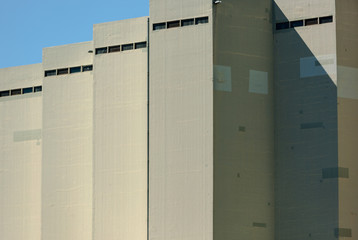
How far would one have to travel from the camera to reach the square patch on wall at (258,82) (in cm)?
6155

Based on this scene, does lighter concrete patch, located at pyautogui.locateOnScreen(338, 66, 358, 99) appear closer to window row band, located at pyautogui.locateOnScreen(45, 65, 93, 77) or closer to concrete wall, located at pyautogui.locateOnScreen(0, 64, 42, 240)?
window row band, located at pyautogui.locateOnScreen(45, 65, 93, 77)

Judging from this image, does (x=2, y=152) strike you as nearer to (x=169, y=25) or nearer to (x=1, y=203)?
(x=1, y=203)

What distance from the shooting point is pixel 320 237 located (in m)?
59.0

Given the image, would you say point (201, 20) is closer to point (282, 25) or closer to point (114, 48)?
point (282, 25)

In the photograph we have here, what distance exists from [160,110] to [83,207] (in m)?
11.1

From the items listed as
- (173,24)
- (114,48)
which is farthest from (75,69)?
(173,24)

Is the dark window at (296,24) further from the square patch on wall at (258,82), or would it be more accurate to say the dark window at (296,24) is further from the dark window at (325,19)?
the square patch on wall at (258,82)

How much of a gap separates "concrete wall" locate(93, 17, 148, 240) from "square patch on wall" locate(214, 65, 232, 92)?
6.10 m

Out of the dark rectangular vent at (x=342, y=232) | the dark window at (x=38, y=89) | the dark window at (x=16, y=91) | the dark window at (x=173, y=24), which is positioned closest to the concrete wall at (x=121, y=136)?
the dark window at (x=173, y=24)

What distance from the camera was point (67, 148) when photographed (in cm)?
6906

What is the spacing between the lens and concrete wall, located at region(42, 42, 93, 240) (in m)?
68.0

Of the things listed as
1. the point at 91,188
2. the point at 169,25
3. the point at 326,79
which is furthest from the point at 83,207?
the point at 326,79

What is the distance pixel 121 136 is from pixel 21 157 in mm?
11623

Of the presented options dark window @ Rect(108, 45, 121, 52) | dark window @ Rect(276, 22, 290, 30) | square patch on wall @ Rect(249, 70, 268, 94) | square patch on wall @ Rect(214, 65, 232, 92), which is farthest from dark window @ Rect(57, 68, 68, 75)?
dark window @ Rect(276, 22, 290, 30)
